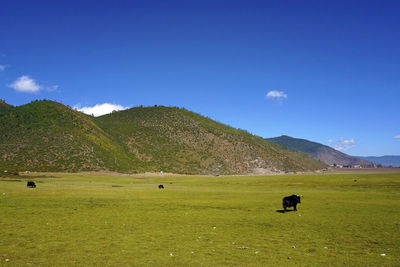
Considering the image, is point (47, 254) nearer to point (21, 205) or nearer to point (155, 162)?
point (21, 205)

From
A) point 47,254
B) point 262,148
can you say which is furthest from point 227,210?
point 262,148

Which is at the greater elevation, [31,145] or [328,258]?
[31,145]

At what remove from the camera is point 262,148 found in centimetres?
18262

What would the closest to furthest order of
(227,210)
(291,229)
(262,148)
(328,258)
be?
(328,258) → (291,229) → (227,210) → (262,148)

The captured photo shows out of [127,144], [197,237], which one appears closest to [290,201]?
[197,237]

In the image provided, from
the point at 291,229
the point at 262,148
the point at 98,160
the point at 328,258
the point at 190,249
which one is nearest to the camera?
the point at 328,258

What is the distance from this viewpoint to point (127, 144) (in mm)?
149875

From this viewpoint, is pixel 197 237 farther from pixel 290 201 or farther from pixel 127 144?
pixel 127 144

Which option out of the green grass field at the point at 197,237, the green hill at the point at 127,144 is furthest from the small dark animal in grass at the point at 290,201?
the green hill at the point at 127,144

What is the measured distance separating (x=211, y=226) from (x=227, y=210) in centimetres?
668

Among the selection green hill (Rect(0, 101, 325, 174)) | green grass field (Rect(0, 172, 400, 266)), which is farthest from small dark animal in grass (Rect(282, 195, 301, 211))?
green hill (Rect(0, 101, 325, 174))

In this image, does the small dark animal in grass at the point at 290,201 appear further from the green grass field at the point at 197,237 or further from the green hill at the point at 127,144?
the green hill at the point at 127,144

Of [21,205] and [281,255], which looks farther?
[21,205]

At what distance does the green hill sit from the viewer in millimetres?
106188
